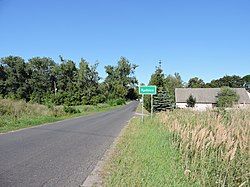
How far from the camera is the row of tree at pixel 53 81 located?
3723 inches

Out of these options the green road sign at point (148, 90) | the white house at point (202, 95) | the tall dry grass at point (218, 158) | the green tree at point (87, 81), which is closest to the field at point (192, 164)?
the tall dry grass at point (218, 158)

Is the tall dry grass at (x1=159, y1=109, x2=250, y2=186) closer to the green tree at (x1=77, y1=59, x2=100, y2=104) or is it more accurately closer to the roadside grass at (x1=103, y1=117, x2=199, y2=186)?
the roadside grass at (x1=103, y1=117, x2=199, y2=186)

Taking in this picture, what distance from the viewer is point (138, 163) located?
28.4 ft

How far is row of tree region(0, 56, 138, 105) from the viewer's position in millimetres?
94562

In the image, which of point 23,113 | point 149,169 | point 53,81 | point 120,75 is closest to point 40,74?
point 53,81

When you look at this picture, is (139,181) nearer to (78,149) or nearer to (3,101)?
(78,149)

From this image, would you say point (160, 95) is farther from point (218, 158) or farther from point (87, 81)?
point (87, 81)

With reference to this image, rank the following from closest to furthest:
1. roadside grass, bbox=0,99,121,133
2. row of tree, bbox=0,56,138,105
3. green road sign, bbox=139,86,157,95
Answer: green road sign, bbox=139,86,157,95 → roadside grass, bbox=0,99,121,133 → row of tree, bbox=0,56,138,105

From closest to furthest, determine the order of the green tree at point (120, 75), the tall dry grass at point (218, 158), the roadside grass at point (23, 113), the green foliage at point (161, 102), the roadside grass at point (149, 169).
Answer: the roadside grass at point (149, 169) → the tall dry grass at point (218, 158) → the roadside grass at point (23, 113) → the green foliage at point (161, 102) → the green tree at point (120, 75)

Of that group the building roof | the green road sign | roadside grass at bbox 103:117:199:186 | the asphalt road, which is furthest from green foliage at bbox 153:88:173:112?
the building roof

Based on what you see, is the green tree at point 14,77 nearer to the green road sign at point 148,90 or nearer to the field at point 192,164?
the green road sign at point 148,90

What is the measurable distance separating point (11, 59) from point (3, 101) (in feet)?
240

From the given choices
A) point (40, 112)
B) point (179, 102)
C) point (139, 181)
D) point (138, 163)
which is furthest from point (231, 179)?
point (179, 102)

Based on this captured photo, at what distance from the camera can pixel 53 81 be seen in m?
Result: 112
